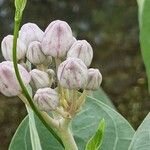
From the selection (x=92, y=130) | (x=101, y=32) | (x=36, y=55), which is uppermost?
(x=36, y=55)

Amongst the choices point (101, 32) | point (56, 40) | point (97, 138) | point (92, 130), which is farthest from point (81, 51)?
point (101, 32)

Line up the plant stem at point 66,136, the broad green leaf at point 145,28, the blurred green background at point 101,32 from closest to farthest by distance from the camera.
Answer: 1. the broad green leaf at point 145,28
2. the plant stem at point 66,136
3. the blurred green background at point 101,32

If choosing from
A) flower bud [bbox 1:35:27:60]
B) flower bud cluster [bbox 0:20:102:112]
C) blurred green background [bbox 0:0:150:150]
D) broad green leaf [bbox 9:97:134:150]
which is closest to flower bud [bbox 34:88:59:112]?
flower bud cluster [bbox 0:20:102:112]

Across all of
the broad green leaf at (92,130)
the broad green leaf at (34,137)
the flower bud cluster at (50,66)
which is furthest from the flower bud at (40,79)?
the broad green leaf at (92,130)

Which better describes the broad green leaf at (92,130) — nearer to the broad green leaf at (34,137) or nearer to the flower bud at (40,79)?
the broad green leaf at (34,137)

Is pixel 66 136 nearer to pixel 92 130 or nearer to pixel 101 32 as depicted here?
pixel 92 130

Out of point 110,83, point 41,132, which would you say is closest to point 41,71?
point 41,132
